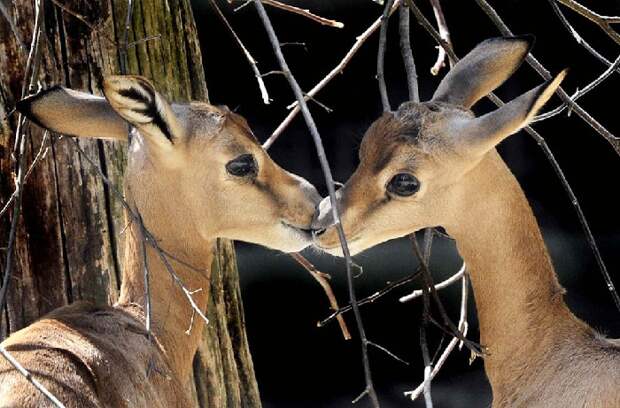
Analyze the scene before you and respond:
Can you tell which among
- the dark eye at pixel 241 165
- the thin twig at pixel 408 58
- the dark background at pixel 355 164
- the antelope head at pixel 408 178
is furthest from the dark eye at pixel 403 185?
the dark background at pixel 355 164

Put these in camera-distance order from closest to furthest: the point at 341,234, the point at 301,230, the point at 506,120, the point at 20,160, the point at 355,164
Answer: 1. the point at 341,234
2. the point at 20,160
3. the point at 506,120
4. the point at 301,230
5. the point at 355,164

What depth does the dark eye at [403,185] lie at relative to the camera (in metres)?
3.74

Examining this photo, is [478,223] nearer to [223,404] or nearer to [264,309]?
[223,404]

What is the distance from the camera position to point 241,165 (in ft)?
12.5

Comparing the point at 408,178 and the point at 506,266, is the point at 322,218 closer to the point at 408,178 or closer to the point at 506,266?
the point at 408,178

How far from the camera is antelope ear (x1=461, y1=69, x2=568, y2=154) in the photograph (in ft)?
11.0

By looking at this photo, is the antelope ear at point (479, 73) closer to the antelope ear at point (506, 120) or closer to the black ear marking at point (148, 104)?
the antelope ear at point (506, 120)

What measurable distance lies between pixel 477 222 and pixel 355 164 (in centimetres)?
259

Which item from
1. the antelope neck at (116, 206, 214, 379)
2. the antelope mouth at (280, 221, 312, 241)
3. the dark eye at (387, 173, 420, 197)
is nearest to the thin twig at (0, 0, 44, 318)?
the antelope neck at (116, 206, 214, 379)

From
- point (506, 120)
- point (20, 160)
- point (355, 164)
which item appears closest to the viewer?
point (20, 160)

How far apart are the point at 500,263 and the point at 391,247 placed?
2711 mm

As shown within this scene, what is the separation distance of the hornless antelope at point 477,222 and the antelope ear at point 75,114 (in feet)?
2.07

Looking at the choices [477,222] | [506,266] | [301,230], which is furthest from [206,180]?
[506,266]

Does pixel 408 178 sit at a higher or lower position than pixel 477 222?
higher
